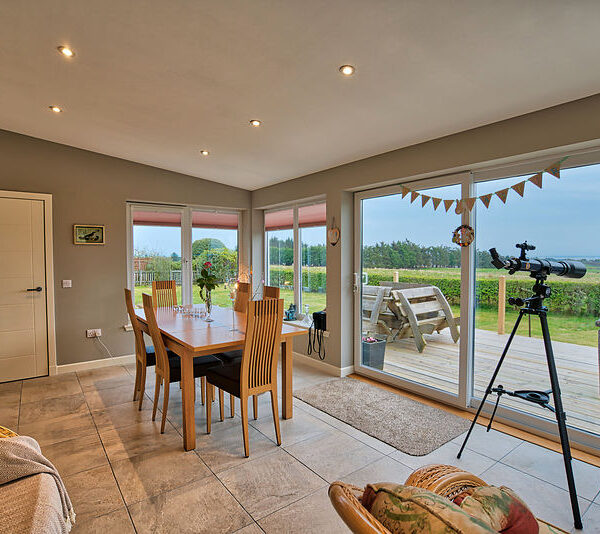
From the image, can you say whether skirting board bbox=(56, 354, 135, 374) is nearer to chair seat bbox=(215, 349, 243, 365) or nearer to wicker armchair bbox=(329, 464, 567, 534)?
chair seat bbox=(215, 349, 243, 365)

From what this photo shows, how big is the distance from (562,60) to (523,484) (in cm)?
242

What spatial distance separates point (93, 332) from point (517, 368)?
4581mm

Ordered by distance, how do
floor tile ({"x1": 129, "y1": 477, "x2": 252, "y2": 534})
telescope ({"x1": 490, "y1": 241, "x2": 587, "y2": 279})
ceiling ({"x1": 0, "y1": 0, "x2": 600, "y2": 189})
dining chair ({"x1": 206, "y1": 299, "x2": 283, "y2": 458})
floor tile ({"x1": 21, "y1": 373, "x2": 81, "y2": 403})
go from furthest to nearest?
1. floor tile ({"x1": 21, "y1": 373, "x2": 81, "y2": 403})
2. dining chair ({"x1": 206, "y1": 299, "x2": 283, "y2": 458})
3. telescope ({"x1": 490, "y1": 241, "x2": 587, "y2": 279})
4. floor tile ({"x1": 129, "y1": 477, "x2": 252, "y2": 534})
5. ceiling ({"x1": 0, "y1": 0, "x2": 600, "y2": 189})

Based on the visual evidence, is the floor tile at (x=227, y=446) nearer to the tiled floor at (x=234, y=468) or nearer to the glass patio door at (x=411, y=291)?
the tiled floor at (x=234, y=468)

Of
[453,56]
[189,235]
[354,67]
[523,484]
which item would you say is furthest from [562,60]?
[189,235]

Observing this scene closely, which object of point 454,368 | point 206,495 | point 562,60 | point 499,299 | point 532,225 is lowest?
point 206,495

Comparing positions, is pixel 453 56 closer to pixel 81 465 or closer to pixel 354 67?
pixel 354 67

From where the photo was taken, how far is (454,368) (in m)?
3.38

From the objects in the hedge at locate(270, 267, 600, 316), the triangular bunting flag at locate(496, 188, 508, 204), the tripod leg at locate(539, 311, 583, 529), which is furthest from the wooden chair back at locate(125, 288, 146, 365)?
the triangular bunting flag at locate(496, 188, 508, 204)

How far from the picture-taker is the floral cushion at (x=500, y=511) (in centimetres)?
101

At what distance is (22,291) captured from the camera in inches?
164

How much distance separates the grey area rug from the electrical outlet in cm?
265

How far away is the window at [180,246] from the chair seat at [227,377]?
2.21 meters

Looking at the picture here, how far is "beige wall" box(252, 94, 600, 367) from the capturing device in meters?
2.45
